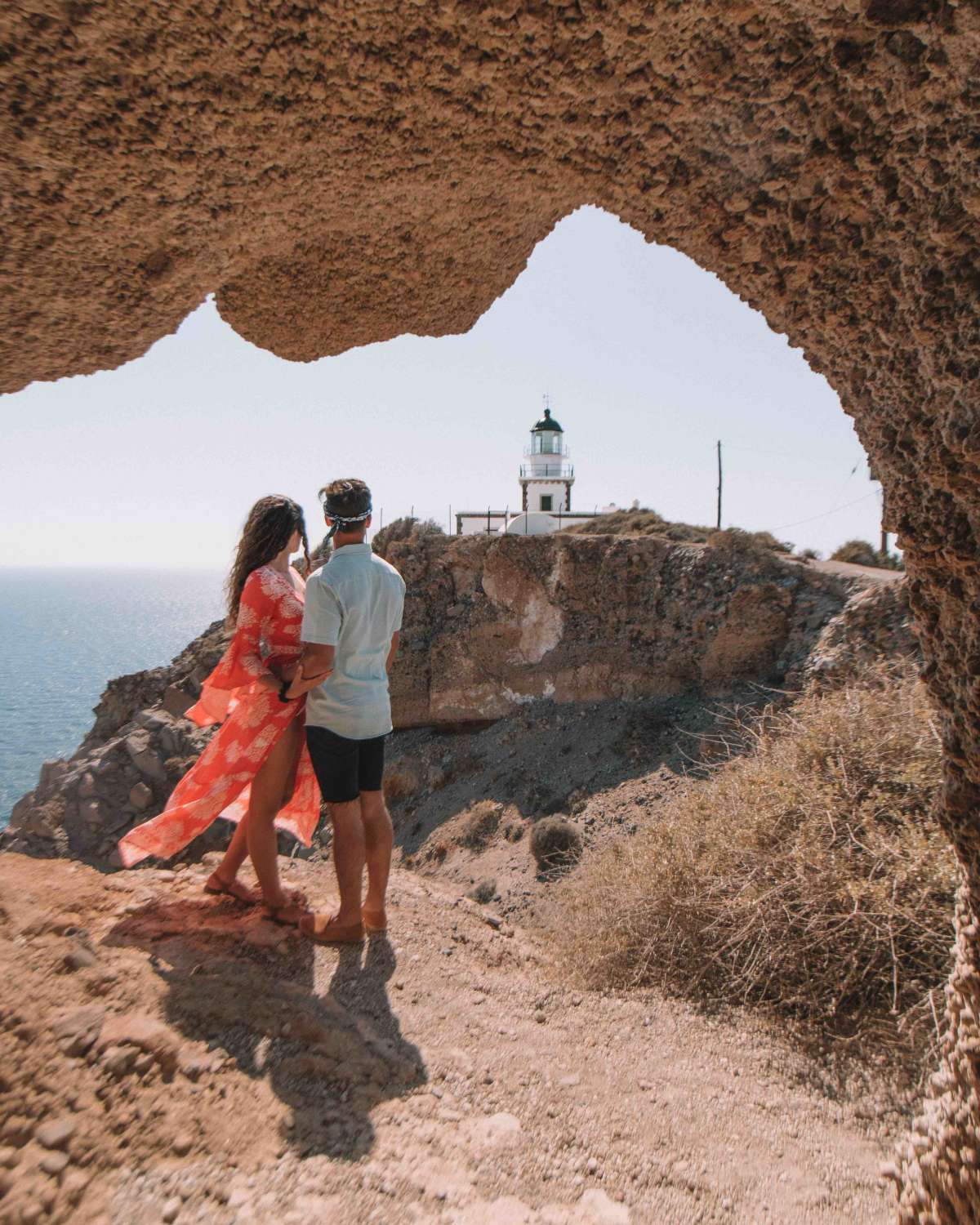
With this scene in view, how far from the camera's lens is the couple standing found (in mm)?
2867

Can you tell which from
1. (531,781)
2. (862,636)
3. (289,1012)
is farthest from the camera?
(531,781)

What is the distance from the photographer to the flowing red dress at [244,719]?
290cm

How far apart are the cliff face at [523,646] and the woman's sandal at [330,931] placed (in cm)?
708

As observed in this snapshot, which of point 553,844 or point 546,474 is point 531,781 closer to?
point 553,844

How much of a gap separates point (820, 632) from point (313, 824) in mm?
11431

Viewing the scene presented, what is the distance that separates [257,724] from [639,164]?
225cm

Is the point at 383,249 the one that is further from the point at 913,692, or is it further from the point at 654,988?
the point at 913,692

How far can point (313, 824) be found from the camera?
3.25m

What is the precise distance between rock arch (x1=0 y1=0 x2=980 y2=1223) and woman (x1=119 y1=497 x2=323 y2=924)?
102 cm

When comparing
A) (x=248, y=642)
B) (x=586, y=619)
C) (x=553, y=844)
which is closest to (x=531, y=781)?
(x=553, y=844)

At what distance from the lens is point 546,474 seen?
130ft

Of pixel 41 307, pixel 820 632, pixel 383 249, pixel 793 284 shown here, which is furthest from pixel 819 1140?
pixel 820 632

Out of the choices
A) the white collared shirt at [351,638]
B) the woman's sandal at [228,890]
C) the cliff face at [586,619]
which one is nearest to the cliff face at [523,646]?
the cliff face at [586,619]

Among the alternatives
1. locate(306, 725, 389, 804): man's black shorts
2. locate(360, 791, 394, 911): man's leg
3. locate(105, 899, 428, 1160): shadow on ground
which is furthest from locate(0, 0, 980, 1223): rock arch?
locate(360, 791, 394, 911): man's leg
